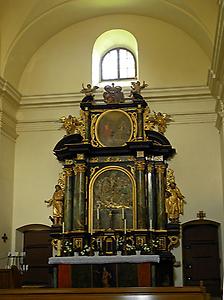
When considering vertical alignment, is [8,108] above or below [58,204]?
above

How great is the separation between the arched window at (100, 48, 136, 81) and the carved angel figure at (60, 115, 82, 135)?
75.2 inches

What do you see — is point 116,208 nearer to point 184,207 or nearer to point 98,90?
point 184,207

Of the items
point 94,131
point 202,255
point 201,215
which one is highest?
point 94,131

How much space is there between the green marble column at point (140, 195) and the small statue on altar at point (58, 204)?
2.15 meters

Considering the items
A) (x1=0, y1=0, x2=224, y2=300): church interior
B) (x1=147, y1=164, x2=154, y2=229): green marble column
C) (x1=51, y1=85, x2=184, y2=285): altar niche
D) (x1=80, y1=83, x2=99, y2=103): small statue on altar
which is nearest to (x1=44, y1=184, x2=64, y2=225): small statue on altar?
(x1=0, y1=0, x2=224, y2=300): church interior

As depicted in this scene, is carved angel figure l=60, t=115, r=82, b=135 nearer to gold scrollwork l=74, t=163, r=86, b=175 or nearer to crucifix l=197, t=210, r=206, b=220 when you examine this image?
gold scrollwork l=74, t=163, r=86, b=175

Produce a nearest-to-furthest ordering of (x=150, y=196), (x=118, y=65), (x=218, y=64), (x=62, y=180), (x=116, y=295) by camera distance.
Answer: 1. (x=116, y=295)
2. (x=218, y=64)
3. (x=150, y=196)
4. (x=62, y=180)
5. (x=118, y=65)

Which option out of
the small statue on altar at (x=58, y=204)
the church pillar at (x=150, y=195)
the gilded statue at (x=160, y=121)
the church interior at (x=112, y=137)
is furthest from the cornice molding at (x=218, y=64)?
the small statue on altar at (x=58, y=204)

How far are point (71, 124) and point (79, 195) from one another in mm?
2194

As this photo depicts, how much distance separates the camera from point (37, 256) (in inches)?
579

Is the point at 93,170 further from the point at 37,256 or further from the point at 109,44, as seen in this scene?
the point at 109,44

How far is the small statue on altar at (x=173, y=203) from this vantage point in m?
14.0

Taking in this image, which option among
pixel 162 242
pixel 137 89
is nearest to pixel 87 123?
pixel 137 89

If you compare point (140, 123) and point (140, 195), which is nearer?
point (140, 195)
